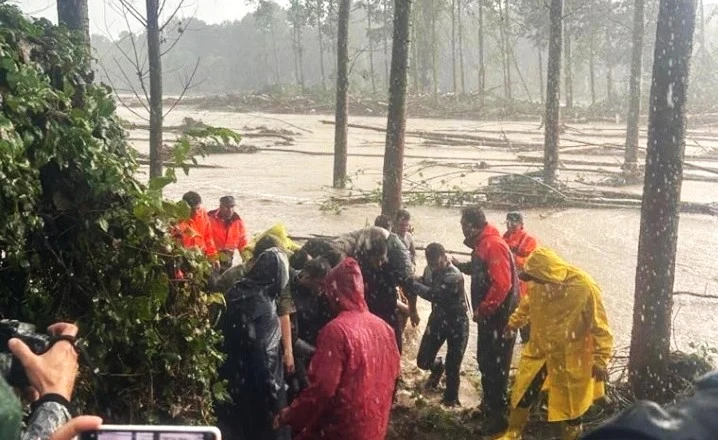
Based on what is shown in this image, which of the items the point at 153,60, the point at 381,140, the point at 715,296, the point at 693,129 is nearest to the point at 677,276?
the point at 715,296

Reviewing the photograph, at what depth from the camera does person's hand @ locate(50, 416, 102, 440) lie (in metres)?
1.89

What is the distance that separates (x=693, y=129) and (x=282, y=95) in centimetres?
2308

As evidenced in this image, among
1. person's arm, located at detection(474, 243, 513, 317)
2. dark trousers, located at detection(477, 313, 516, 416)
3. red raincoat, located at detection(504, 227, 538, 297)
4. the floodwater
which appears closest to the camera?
person's arm, located at detection(474, 243, 513, 317)

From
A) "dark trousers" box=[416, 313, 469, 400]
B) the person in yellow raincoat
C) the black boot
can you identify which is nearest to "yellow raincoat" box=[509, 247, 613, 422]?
the person in yellow raincoat

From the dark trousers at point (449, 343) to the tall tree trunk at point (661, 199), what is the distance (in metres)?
1.52

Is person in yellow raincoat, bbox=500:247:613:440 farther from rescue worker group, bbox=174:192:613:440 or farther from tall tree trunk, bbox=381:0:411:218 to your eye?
tall tree trunk, bbox=381:0:411:218

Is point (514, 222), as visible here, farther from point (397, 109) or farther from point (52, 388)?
point (52, 388)

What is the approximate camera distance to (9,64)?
133 inches

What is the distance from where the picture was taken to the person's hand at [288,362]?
5070mm

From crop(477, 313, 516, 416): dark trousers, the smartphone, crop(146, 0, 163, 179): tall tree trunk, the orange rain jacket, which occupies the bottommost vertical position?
crop(477, 313, 516, 416): dark trousers

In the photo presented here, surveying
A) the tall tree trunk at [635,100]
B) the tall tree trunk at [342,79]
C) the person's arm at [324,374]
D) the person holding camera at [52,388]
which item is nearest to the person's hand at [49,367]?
the person holding camera at [52,388]

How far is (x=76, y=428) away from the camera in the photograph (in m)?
1.89

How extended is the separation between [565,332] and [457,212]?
1022cm

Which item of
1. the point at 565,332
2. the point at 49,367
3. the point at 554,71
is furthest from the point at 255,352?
the point at 554,71
